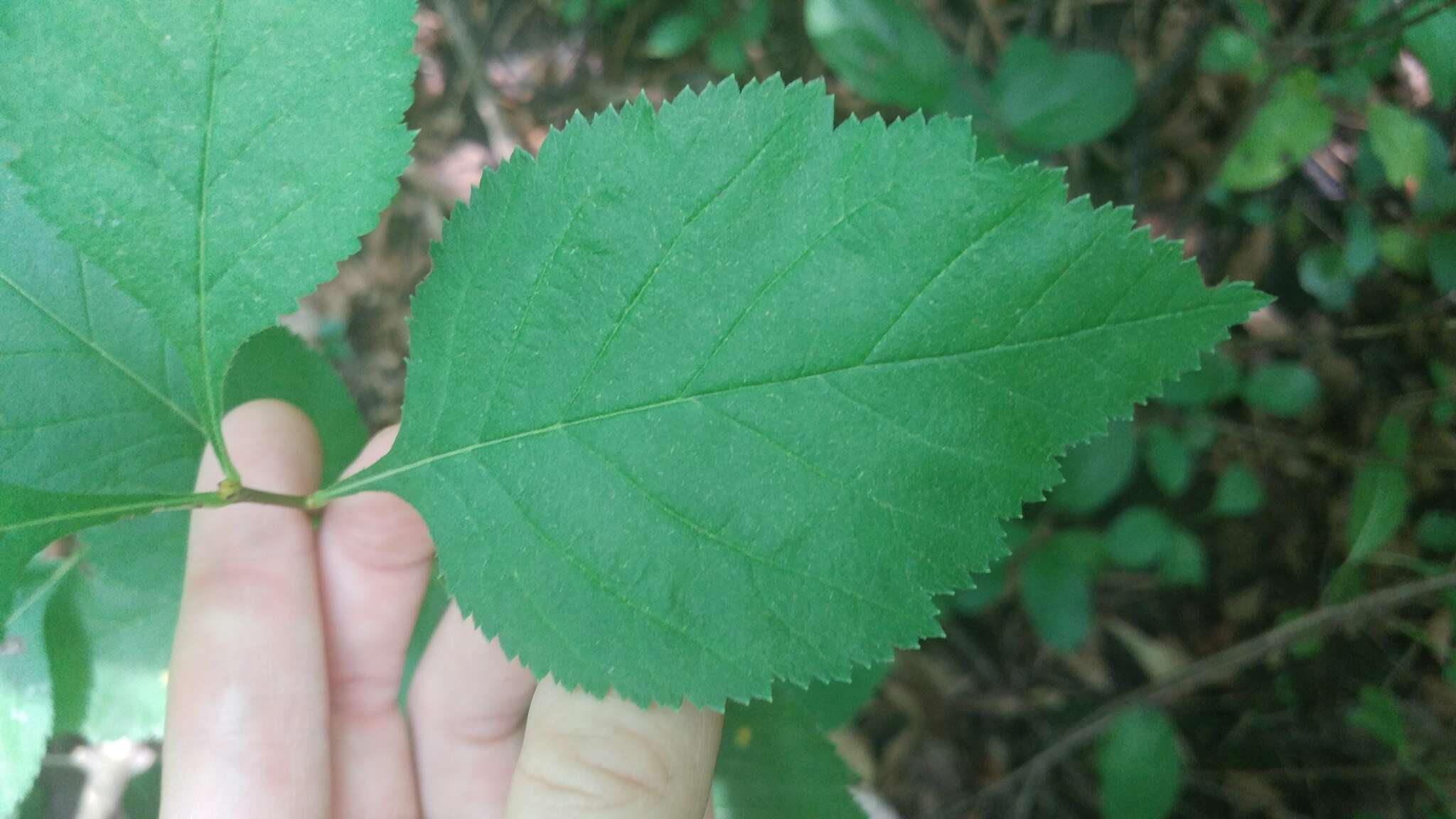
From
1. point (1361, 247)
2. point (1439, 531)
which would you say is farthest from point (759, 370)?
point (1439, 531)

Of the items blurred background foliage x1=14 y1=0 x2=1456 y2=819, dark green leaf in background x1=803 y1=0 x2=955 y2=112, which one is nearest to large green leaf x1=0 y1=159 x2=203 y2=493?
blurred background foliage x1=14 y1=0 x2=1456 y2=819

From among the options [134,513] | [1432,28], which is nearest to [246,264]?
[134,513]

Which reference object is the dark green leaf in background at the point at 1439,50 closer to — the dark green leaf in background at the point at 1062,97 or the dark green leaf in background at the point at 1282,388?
the dark green leaf in background at the point at 1062,97

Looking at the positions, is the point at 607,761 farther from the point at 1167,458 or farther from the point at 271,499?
the point at 1167,458

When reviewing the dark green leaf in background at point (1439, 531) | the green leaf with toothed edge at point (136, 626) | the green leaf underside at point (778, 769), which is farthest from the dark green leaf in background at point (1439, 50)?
the green leaf with toothed edge at point (136, 626)

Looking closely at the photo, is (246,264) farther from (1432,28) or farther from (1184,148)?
(1184,148)
